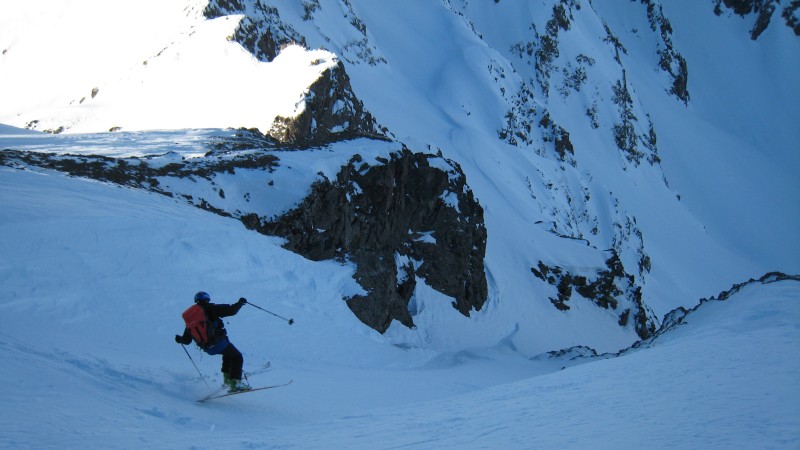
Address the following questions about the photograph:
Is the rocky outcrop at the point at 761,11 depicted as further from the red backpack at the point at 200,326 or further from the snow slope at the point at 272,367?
the red backpack at the point at 200,326

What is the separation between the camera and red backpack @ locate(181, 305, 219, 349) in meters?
7.51

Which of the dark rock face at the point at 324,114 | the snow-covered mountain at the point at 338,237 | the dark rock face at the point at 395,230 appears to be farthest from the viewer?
the dark rock face at the point at 324,114

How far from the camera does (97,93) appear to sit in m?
36.2

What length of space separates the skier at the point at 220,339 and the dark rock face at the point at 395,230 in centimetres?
846

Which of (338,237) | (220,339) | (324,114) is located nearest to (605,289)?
(324,114)

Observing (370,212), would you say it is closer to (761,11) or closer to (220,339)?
(220,339)

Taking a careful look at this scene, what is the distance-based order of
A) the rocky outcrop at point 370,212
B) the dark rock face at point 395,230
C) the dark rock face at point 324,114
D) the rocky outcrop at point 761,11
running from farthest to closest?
the rocky outcrop at point 761,11, the dark rock face at point 324,114, the dark rock face at point 395,230, the rocky outcrop at point 370,212

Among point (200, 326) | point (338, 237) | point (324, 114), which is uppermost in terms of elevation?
point (324, 114)

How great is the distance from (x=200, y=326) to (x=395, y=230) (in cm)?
1708

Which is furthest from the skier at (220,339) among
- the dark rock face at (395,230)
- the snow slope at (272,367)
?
the dark rock face at (395,230)

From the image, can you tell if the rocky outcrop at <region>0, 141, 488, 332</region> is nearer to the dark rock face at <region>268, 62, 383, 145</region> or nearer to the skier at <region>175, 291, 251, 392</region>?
the dark rock face at <region>268, 62, 383, 145</region>

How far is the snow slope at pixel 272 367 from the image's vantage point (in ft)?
16.4

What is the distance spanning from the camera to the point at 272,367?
10055mm

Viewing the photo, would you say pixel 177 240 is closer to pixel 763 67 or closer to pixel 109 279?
pixel 109 279
